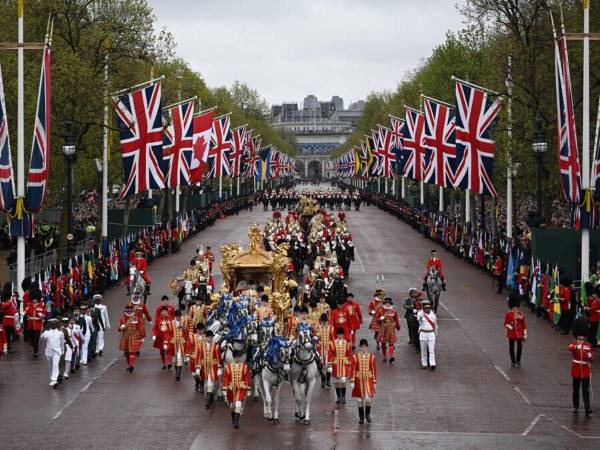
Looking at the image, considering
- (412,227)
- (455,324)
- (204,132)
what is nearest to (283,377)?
(455,324)

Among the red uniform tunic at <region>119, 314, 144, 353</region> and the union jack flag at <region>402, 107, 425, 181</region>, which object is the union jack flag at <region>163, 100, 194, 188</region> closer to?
the union jack flag at <region>402, 107, 425, 181</region>

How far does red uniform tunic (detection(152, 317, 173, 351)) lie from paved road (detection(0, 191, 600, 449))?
554mm

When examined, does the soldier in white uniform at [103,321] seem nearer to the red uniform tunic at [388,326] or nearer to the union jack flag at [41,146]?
the red uniform tunic at [388,326]

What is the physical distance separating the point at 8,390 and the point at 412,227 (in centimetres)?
4912

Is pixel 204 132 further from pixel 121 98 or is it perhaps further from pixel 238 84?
pixel 238 84

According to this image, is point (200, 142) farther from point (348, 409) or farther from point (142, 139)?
point (348, 409)

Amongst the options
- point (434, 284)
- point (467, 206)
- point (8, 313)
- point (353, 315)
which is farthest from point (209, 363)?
point (467, 206)

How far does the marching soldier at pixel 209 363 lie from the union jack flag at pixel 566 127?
11302mm

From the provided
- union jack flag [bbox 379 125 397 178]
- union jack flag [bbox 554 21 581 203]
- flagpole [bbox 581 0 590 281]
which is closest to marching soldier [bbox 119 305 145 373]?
union jack flag [bbox 554 21 581 203]

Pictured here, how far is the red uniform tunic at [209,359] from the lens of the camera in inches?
725

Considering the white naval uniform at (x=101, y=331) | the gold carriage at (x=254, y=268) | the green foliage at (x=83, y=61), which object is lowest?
the white naval uniform at (x=101, y=331)

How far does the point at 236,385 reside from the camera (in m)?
17.0

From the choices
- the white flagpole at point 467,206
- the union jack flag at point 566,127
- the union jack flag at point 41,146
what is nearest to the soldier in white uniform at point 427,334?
the union jack flag at point 566,127

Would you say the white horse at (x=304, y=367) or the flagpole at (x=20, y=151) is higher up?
the flagpole at (x=20, y=151)
